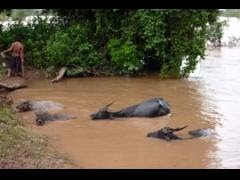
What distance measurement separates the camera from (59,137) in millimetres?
8836

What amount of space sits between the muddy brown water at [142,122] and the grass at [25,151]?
384mm

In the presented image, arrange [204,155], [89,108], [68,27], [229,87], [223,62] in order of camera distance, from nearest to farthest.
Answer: [204,155] → [89,108] → [229,87] → [68,27] → [223,62]

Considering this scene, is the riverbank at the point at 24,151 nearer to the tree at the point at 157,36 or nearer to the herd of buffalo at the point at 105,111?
the herd of buffalo at the point at 105,111

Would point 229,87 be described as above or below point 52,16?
below

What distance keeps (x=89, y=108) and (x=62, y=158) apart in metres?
4.42

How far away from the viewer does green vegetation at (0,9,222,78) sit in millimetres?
15766

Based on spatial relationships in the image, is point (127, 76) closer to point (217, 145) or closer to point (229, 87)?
point (229, 87)

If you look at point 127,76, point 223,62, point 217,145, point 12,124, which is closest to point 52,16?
point 127,76

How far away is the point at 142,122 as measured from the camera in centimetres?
1027

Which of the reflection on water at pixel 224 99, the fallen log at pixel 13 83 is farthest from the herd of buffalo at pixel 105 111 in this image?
the fallen log at pixel 13 83

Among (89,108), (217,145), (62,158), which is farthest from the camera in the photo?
(89,108)

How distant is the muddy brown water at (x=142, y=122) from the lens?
7.58 meters

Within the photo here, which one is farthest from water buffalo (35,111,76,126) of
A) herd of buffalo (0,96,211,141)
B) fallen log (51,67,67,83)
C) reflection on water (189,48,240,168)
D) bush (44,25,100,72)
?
bush (44,25,100,72)

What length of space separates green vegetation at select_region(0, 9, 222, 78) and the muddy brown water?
706mm
